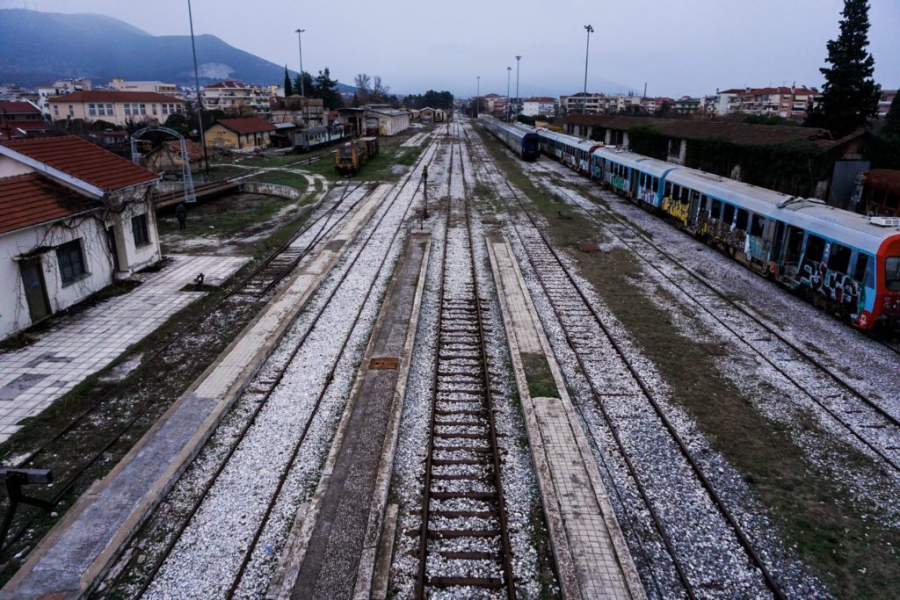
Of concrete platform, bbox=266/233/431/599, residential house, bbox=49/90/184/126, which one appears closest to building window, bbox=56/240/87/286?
concrete platform, bbox=266/233/431/599

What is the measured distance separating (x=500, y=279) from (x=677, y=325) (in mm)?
5870

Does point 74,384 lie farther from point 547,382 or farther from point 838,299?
point 838,299

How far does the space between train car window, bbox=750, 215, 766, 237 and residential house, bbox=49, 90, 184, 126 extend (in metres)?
96.4

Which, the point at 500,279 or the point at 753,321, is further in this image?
the point at 500,279

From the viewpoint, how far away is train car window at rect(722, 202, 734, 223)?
2170 cm

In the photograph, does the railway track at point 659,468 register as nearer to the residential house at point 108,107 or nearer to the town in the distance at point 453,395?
the town in the distance at point 453,395

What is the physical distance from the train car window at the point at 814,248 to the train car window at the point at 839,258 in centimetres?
49

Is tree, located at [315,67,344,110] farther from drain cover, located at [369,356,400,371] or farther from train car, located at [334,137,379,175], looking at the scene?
drain cover, located at [369,356,400,371]

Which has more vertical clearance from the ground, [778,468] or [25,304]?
[25,304]

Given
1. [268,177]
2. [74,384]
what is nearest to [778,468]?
[74,384]

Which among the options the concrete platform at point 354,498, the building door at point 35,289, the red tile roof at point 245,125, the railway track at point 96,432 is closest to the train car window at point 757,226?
the concrete platform at point 354,498

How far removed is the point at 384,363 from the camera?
13.2 meters

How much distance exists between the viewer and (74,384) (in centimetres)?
1241

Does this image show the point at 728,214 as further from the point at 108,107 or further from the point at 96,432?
the point at 108,107
